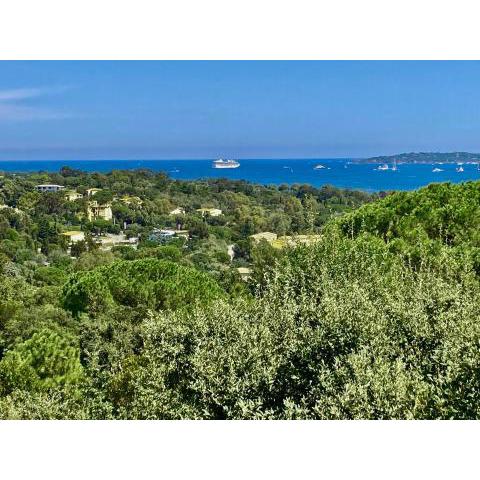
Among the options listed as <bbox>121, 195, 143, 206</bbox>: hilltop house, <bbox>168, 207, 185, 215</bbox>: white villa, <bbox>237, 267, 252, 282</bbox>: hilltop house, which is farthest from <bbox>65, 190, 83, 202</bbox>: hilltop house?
<bbox>237, 267, 252, 282</bbox>: hilltop house

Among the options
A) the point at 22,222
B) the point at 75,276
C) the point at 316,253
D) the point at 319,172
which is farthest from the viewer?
the point at 319,172

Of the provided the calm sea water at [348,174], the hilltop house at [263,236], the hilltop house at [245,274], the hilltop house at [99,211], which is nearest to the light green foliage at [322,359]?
the calm sea water at [348,174]

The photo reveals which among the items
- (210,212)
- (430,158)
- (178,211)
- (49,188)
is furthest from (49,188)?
(430,158)
